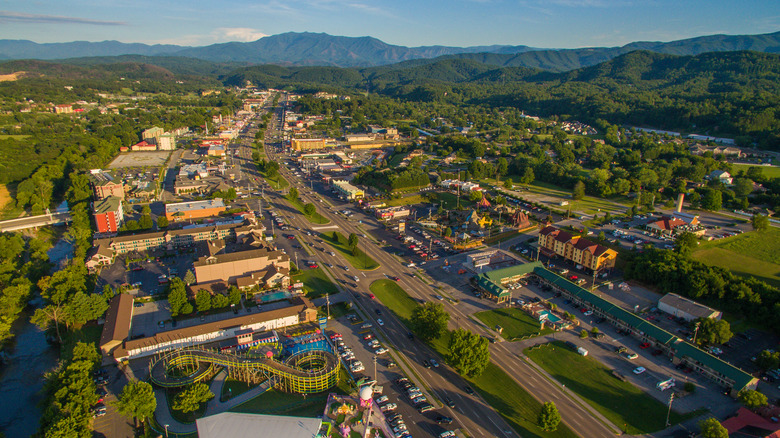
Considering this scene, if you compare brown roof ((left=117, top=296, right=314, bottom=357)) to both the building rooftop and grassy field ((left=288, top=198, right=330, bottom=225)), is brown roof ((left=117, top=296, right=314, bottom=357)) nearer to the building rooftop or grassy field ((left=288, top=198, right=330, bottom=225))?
grassy field ((left=288, top=198, right=330, bottom=225))

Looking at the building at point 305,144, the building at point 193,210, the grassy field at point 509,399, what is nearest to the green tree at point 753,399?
the grassy field at point 509,399

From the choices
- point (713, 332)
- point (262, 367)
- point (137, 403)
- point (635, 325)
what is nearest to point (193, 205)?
point (262, 367)

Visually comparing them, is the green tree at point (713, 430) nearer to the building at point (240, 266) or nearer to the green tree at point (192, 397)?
the green tree at point (192, 397)

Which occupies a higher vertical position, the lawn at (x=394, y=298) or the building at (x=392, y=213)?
the building at (x=392, y=213)

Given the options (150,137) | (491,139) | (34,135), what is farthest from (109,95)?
(491,139)

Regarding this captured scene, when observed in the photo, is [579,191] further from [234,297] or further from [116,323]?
[116,323]

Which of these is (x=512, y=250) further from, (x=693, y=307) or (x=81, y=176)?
(x=81, y=176)
